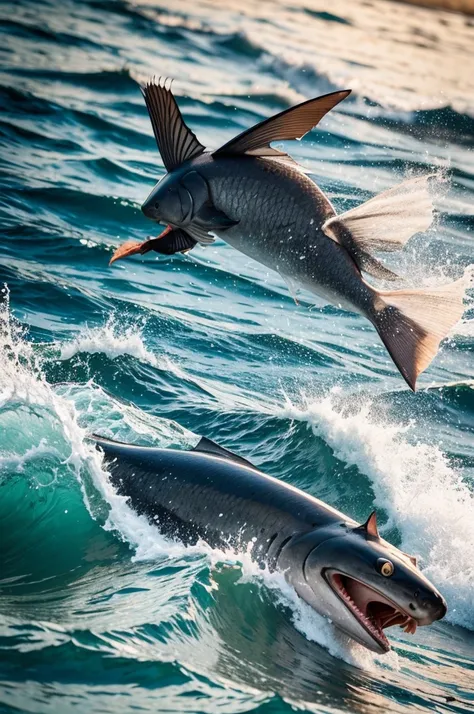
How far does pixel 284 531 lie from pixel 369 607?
59 centimetres

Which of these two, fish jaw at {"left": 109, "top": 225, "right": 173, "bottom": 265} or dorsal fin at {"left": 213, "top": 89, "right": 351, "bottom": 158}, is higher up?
dorsal fin at {"left": 213, "top": 89, "right": 351, "bottom": 158}

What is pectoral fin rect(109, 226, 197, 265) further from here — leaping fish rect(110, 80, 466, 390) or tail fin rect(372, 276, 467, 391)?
tail fin rect(372, 276, 467, 391)

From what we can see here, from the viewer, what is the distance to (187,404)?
10297mm

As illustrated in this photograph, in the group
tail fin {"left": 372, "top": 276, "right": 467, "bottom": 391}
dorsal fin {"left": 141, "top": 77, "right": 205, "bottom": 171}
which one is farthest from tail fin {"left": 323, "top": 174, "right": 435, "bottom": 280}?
dorsal fin {"left": 141, "top": 77, "right": 205, "bottom": 171}

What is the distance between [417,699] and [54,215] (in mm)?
10172

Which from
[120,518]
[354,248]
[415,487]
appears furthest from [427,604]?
[415,487]

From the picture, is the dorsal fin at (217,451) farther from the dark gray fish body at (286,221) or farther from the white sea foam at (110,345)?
the white sea foam at (110,345)

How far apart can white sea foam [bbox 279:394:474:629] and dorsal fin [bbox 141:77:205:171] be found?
12.0 ft

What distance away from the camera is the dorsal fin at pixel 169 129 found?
5.35 metres

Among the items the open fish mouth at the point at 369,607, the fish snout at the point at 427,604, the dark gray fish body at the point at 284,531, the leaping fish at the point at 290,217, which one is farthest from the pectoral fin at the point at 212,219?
the fish snout at the point at 427,604

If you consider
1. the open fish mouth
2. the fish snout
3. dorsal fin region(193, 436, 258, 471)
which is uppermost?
the fish snout

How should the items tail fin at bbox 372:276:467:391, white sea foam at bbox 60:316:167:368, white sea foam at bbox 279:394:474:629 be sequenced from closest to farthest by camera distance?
tail fin at bbox 372:276:467:391 < white sea foam at bbox 279:394:474:629 < white sea foam at bbox 60:316:167:368

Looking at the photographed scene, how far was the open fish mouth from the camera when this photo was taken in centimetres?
565

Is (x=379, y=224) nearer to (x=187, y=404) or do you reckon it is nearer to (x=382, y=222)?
(x=382, y=222)
